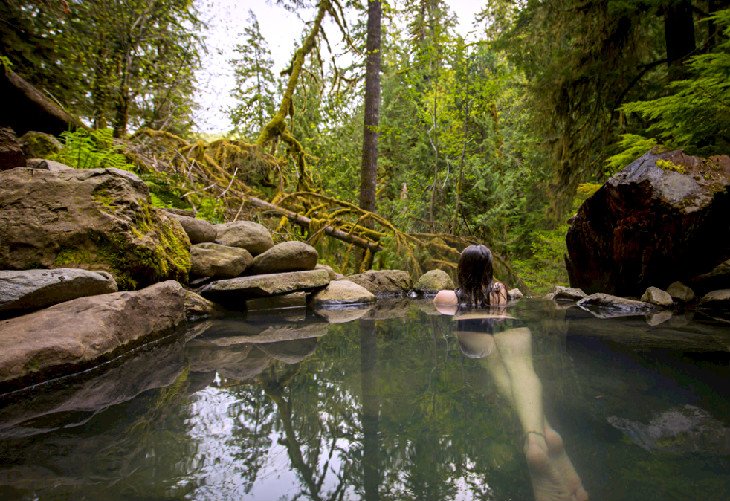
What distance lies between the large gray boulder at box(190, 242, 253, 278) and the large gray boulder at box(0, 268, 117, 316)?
2100 mm

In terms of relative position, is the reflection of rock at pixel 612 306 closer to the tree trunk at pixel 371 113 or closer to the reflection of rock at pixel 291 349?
the reflection of rock at pixel 291 349

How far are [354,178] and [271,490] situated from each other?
12034mm

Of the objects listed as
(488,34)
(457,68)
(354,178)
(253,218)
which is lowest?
(253,218)

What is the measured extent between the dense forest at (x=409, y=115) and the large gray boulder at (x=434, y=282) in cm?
60

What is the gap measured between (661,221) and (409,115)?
930 centimetres

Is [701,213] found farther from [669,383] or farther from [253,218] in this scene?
[253,218]

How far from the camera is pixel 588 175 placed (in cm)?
802

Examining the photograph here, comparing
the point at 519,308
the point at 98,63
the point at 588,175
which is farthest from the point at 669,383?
the point at 98,63

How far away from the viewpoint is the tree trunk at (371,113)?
994 centimetres

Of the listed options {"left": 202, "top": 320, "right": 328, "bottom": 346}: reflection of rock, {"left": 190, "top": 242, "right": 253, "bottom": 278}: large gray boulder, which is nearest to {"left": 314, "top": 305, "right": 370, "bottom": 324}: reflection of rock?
{"left": 202, "top": 320, "right": 328, "bottom": 346}: reflection of rock

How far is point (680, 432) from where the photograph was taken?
147 cm

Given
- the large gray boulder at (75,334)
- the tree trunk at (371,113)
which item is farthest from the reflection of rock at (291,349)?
the tree trunk at (371,113)

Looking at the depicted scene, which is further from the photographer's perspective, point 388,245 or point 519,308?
point 388,245

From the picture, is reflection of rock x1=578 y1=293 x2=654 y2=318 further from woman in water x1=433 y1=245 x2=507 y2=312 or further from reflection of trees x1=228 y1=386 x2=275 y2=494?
reflection of trees x1=228 y1=386 x2=275 y2=494
